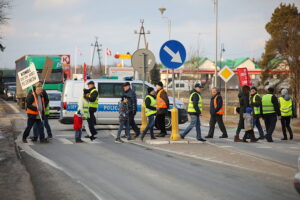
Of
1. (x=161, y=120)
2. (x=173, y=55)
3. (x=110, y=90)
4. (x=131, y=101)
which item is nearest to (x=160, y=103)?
(x=161, y=120)

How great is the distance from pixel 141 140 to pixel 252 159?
5.28 metres

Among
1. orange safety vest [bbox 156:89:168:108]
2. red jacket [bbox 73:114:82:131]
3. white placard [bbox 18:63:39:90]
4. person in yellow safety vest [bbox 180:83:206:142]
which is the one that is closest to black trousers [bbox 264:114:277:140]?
person in yellow safety vest [bbox 180:83:206:142]

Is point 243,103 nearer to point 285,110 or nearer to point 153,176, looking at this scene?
point 285,110

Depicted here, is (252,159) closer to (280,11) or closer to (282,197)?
(282,197)

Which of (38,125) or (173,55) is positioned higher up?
(173,55)

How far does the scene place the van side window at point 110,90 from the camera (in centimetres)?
2067

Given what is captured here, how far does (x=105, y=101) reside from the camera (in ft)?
67.5

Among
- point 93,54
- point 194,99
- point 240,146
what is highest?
point 93,54

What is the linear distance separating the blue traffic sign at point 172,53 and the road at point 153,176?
8.11 feet

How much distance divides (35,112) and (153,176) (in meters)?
7.25

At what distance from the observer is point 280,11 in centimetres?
7994

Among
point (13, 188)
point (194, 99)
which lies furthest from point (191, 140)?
point (13, 188)

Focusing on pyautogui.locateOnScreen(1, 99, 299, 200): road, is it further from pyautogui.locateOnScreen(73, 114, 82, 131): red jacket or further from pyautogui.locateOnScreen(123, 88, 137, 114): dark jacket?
pyautogui.locateOnScreen(123, 88, 137, 114): dark jacket

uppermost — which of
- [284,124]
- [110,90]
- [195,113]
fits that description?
[110,90]
